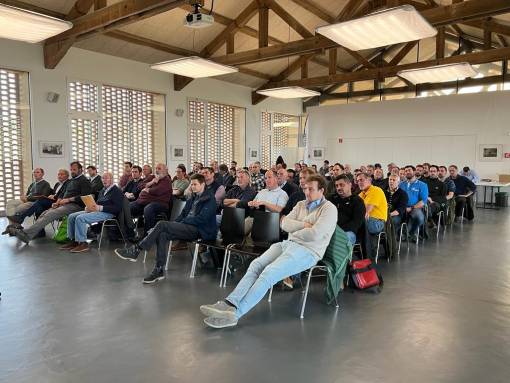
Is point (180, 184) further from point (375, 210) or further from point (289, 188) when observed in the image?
point (375, 210)

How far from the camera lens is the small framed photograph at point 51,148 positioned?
8.42 meters

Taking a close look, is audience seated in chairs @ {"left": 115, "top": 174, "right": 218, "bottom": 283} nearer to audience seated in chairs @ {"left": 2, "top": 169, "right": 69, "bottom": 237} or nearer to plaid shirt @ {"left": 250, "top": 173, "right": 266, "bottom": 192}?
plaid shirt @ {"left": 250, "top": 173, "right": 266, "bottom": 192}

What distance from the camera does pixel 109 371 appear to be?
93.1 inches

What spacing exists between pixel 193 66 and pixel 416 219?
471 cm

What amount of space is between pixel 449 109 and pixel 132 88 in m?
9.33

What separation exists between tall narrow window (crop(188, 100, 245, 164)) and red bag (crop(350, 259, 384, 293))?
875 cm

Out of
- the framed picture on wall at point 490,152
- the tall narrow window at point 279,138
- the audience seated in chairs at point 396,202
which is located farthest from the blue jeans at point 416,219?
the tall narrow window at point 279,138

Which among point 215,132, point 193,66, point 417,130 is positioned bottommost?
point 215,132

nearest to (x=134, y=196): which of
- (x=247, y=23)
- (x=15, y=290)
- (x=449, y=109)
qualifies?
(x=15, y=290)

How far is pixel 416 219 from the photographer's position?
6.02 meters

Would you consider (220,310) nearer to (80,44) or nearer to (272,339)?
(272,339)

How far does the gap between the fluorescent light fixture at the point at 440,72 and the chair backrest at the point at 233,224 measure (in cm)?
567

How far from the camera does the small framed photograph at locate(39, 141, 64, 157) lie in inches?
332

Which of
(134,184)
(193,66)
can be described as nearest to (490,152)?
(193,66)
